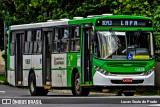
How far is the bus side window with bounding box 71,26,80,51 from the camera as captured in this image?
1158 inches

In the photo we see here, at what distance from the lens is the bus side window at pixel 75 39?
29406 mm

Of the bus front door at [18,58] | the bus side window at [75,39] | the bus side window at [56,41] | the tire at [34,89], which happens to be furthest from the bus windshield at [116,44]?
the bus front door at [18,58]

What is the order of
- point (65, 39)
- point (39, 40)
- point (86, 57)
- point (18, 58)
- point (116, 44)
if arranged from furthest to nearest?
point (18, 58)
point (39, 40)
point (65, 39)
point (86, 57)
point (116, 44)

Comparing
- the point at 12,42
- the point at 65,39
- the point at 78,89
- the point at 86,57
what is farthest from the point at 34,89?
the point at 86,57

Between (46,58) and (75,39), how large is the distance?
2.87 m

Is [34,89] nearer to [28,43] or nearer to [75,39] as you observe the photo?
[28,43]

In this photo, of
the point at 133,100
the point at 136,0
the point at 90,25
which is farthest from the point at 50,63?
the point at 133,100

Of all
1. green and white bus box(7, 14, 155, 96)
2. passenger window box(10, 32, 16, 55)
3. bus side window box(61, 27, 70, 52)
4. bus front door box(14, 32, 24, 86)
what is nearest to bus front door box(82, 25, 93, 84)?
green and white bus box(7, 14, 155, 96)

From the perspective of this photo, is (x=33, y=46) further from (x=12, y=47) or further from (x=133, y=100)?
(x=133, y=100)

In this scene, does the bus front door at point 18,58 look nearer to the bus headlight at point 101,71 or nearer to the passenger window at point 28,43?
the passenger window at point 28,43

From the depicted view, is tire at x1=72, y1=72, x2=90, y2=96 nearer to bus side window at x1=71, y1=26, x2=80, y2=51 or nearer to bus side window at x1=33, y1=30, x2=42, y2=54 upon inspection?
bus side window at x1=71, y1=26, x2=80, y2=51

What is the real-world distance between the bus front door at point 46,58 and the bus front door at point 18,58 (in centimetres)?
257

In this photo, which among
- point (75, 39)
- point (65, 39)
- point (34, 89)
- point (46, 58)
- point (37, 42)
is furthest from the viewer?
point (34, 89)

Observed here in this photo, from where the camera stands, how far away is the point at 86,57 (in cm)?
2892
